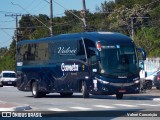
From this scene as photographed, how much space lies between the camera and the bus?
31.7m

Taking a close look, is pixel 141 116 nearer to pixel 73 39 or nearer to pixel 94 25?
pixel 73 39

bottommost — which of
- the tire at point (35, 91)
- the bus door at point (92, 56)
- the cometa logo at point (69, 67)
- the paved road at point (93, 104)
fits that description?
the paved road at point (93, 104)

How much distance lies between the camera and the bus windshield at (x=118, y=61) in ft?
104

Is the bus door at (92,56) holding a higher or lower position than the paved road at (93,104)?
higher

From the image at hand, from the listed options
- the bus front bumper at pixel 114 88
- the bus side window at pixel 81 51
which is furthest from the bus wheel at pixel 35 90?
the bus front bumper at pixel 114 88

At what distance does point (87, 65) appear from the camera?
32375 millimetres

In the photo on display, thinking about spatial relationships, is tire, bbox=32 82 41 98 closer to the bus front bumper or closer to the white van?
the bus front bumper

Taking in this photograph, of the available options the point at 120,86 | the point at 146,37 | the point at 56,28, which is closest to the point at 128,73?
the point at 120,86

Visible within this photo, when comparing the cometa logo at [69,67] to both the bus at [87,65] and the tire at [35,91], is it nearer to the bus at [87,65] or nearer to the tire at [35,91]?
the bus at [87,65]

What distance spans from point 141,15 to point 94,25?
7940 millimetres

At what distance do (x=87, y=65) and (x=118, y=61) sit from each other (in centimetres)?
174

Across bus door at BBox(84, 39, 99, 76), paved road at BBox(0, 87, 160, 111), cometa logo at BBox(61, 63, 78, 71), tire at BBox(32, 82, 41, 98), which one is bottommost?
paved road at BBox(0, 87, 160, 111)

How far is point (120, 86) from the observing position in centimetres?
3164

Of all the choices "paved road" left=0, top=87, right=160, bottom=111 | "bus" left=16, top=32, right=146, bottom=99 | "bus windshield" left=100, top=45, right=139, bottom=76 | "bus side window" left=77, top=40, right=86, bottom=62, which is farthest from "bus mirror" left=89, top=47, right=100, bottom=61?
"paved road" left=0, top=87, right=160, bottom=111
